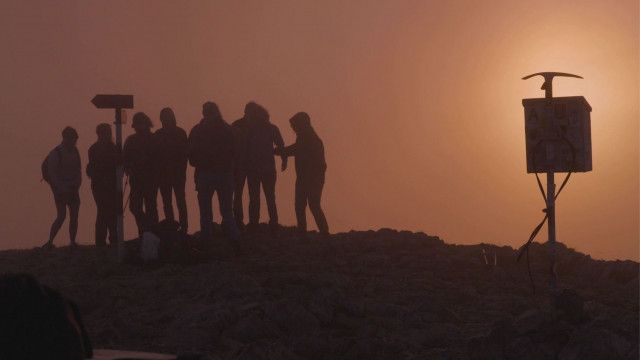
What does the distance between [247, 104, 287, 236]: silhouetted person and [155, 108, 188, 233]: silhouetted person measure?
4.10 feet

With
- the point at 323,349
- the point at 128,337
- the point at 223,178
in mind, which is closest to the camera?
the point at 323,349

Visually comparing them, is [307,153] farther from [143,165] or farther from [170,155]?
[143,165]

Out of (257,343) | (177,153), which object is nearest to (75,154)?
(177,153)

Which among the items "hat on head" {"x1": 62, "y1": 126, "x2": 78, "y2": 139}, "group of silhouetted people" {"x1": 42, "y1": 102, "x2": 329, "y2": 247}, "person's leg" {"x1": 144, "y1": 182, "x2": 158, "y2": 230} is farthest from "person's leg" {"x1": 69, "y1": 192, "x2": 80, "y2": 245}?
"person's leg" {"x1": 144, "y1": 182, "x2": 158, "y2": 230}

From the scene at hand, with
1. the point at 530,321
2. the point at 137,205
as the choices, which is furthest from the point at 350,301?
the point at 137,205

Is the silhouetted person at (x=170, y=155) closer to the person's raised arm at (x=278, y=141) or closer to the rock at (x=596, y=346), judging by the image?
the person's raised arm at (x=278, y=141)

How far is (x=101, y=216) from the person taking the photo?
65.3ft

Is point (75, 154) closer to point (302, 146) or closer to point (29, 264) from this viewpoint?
point (29, 264)

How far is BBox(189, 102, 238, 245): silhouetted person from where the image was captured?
56.1 feet

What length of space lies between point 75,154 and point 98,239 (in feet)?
5.65

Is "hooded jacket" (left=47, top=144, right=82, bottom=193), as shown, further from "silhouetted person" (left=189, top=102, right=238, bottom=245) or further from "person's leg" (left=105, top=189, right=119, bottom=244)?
"silhouetted person" (left=189, top=102, right=238, bottom=245)

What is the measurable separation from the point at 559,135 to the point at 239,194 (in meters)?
6.59

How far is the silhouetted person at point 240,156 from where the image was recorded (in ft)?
60.5

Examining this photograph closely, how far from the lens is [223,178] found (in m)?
17.3
